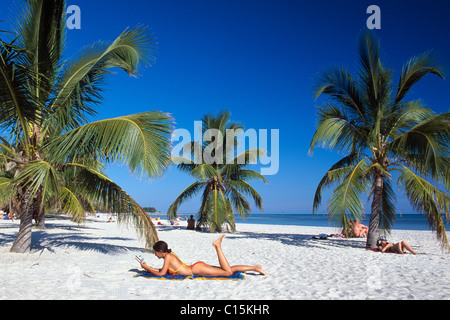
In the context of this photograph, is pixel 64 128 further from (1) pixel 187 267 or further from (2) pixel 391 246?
(2) pixel 391 246

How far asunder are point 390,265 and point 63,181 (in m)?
7.21

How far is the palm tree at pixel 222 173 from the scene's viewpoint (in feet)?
52.5

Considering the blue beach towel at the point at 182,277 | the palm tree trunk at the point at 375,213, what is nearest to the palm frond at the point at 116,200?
the blue beach towel at the point at 182,277

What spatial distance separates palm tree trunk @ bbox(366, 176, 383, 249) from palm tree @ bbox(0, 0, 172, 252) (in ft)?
21.6

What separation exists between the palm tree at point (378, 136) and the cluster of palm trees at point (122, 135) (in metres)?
0.03

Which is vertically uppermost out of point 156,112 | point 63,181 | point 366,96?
point 366,96

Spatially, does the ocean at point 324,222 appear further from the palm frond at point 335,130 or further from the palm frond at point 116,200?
the palm frond at point 116,200

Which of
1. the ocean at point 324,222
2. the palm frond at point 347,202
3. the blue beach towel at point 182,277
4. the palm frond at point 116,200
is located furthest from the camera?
the ocean at point 324,222

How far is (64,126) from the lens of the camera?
696 cm

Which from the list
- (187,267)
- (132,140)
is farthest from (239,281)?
(132,140)

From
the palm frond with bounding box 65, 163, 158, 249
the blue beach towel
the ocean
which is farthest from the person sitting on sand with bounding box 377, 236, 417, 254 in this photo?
the palm frond with bounding box 65, 163, 158, 249

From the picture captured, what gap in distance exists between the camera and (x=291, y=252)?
8.57 metres
